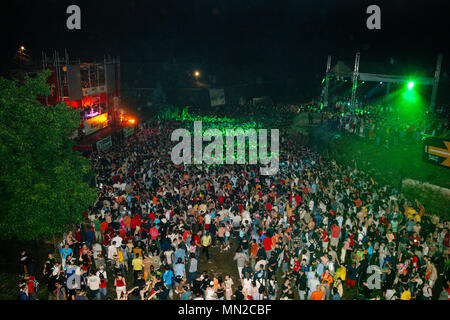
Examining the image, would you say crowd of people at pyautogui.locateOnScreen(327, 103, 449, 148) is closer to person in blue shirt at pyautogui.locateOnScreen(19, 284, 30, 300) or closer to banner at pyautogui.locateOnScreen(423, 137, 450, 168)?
banner at pyautogui.locateOnScreen(423, 137, 450, 168)

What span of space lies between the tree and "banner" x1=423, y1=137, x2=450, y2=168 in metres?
9.87

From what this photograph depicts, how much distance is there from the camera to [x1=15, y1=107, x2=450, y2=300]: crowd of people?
7914mm

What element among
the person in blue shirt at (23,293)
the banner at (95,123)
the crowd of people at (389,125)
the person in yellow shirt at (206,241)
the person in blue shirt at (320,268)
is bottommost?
the person in yellow shirt at (206,241)

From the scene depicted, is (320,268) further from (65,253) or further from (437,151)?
(65,253)

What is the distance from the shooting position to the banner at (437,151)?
9.06 meters

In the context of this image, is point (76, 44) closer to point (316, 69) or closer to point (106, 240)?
point (316, 69)

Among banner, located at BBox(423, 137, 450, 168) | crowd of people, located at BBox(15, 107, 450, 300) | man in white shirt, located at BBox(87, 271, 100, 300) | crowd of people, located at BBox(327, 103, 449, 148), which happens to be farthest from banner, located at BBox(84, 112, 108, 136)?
banner, located at BBox(423, 137, 450, 168)

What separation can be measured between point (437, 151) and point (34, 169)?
37.0 ft

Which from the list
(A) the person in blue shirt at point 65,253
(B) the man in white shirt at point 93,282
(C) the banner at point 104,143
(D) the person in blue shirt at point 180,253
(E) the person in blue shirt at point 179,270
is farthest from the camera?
(C) the banner at point 104,143

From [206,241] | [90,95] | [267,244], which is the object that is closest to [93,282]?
[206,241]

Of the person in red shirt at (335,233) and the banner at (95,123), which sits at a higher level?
the banner at (95,123)

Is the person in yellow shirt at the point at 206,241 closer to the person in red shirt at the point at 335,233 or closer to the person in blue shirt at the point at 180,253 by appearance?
the person in blue shirt at the point at 180,253

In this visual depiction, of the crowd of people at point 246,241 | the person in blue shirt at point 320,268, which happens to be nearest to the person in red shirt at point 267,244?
the crowd of people at point 246,241

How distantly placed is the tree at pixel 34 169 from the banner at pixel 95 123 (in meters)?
16.4
